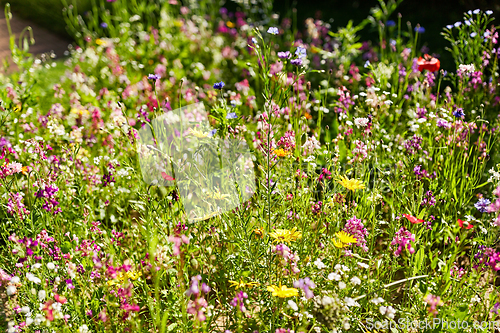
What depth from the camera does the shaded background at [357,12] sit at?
531 cm

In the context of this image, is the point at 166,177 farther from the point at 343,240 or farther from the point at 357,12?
the point at 357,12

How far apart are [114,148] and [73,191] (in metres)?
0.52

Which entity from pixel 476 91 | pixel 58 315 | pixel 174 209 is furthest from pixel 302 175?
pixel 476 91

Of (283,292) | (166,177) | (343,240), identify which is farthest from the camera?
(166,177)

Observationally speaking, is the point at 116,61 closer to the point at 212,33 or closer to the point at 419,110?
the point at 212,33

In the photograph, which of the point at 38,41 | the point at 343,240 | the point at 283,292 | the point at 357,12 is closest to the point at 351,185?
the point at 343,240

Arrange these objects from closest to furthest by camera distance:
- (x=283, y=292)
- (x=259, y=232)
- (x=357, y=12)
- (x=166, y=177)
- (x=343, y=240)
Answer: (x=283, y=292) → (x=343, y=240) → (x=259, y=232) → (x=166, y=177) → (x=357, y=12)

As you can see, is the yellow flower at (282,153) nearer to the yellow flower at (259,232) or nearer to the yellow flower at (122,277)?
the yellow flower at (259,232)

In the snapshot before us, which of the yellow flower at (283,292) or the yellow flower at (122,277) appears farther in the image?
the yellow flower at (122,277)

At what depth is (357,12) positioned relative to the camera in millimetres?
6344

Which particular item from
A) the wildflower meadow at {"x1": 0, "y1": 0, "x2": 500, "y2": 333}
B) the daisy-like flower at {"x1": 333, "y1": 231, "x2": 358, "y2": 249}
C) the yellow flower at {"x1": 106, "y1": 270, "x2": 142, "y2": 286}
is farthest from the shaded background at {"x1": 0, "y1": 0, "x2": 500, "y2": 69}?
the yellow flower at {"x1": 106, "y1": 270, "x2": 142, "y2": 286}

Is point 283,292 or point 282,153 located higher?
point 282,153

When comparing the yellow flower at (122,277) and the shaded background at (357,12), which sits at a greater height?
the shaded background at (357,12)

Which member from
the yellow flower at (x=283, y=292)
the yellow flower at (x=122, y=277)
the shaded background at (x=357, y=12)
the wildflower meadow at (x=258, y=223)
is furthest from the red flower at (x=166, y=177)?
the shaded background at (x=357, y=12)
